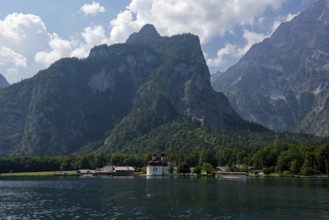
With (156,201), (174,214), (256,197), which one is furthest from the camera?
(256,197)

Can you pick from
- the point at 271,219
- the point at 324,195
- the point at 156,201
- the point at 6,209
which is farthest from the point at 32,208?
the point at 324,195

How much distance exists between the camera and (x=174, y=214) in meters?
74.4

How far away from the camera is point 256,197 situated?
336 ft

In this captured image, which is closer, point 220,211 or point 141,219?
point 141,219

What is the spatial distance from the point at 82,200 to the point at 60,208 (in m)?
15.1

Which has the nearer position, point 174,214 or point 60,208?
point 174,214

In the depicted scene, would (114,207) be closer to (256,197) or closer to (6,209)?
(6,209)

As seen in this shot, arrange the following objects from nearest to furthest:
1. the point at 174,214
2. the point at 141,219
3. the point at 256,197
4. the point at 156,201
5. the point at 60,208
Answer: the point at 141,219
the point at 174,214
the point at 60,208
the point at 156,201
the point at 256,197

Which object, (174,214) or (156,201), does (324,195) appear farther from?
(174,214)

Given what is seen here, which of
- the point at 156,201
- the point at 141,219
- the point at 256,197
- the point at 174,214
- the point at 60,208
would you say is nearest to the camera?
the point at 141,219

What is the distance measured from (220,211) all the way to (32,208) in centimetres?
3546

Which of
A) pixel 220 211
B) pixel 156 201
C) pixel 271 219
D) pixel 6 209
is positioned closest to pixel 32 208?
pixel 6 209

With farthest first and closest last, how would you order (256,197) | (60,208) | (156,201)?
(256,197)
(156,201)
(60,208)

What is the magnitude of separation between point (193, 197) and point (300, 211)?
2969 cm
